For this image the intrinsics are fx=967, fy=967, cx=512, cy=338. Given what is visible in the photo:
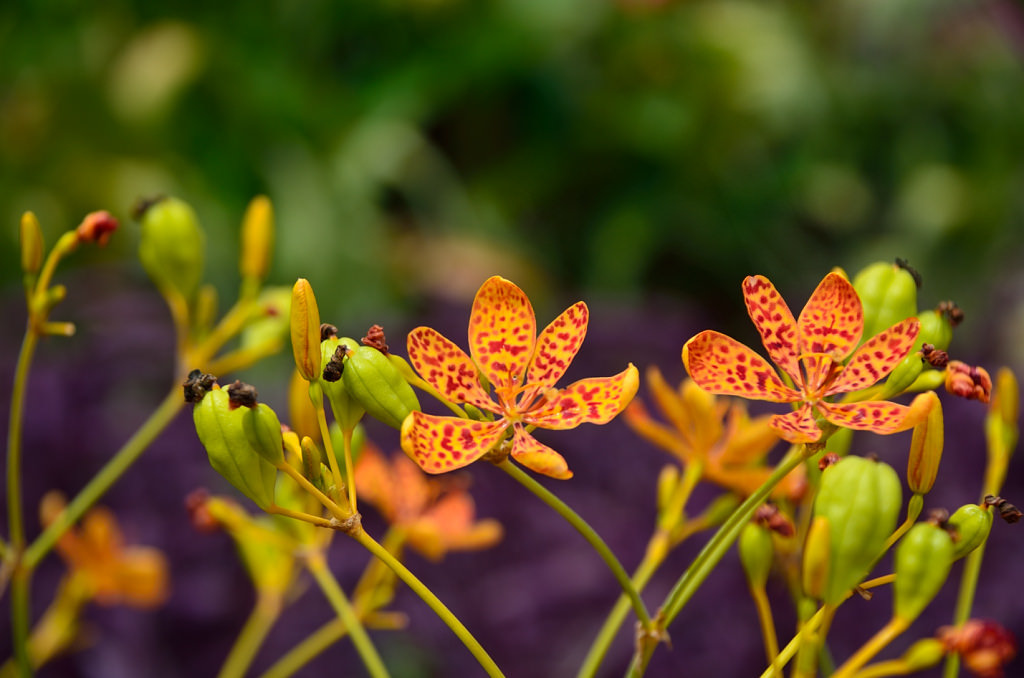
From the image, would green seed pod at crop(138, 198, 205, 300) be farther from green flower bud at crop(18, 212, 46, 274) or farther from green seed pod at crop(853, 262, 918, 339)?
green seed pod at crop(853, 262, 918, 339)

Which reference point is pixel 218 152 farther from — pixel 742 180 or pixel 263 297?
pixel 263 297

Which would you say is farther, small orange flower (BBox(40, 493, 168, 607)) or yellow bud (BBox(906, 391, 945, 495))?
small orange flower (BBox(40, 493, 168, 607))

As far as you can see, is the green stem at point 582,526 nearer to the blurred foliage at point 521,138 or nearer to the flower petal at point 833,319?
the flower petal at point 833,319

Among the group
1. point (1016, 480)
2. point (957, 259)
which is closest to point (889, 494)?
point (1016, 480)

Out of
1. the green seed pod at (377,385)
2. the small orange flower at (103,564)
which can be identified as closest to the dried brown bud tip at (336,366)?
the green seed pod at (377,385)

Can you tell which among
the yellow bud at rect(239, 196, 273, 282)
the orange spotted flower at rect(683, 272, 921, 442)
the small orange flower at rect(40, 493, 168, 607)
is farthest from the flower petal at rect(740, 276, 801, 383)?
the small orange flower at rect(40, 493, 168, 607)

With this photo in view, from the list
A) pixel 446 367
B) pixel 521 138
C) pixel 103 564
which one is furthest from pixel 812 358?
pixel 521 138

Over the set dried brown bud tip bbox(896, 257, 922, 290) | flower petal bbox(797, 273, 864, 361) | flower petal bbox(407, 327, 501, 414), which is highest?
dried brown bud tip bbox(896, 257, 922, 290)
